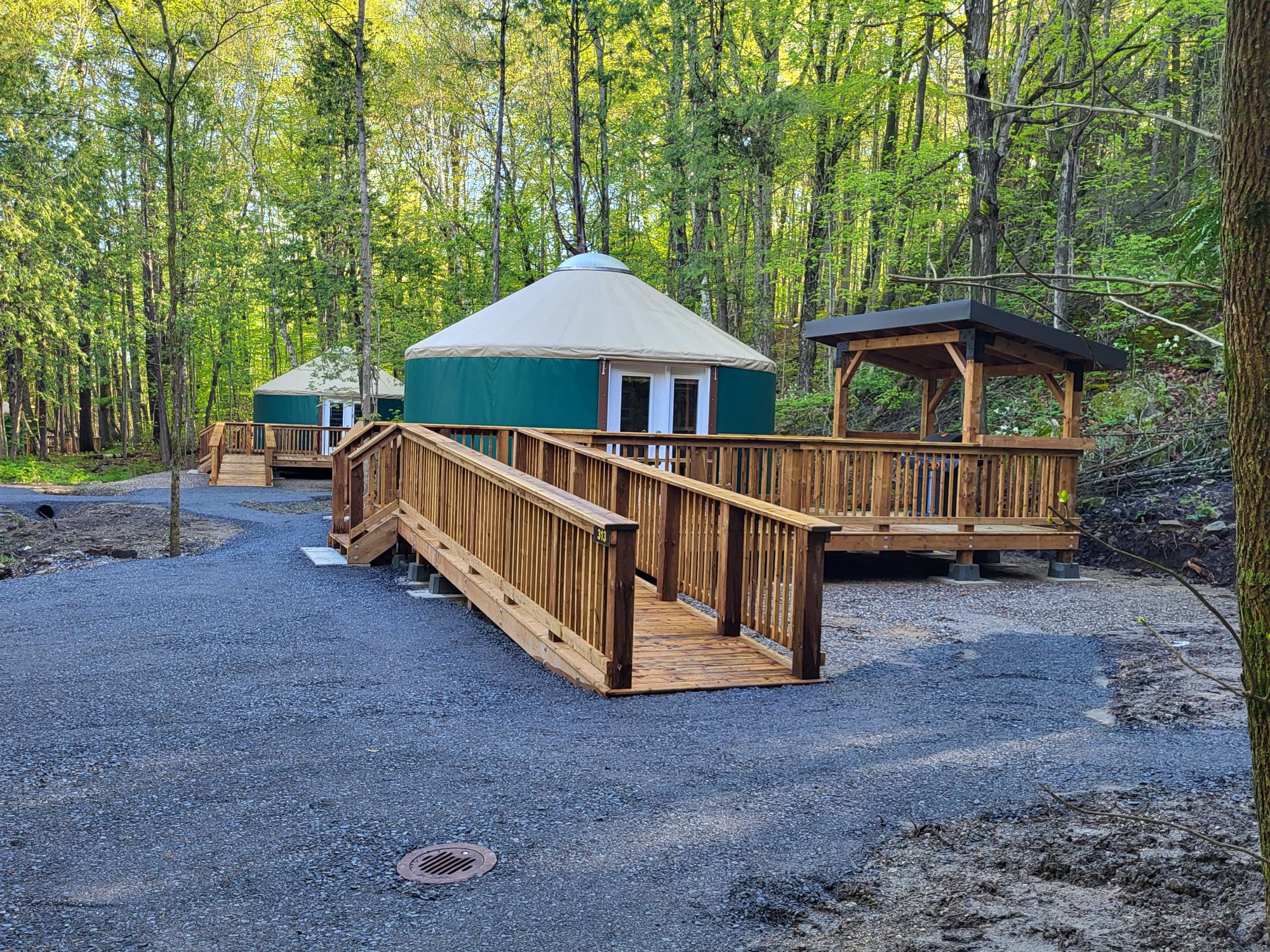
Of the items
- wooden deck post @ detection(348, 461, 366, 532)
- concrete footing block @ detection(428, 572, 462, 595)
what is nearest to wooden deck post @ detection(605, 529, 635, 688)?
concrete footing block @ detection(428, 572, 462, 595)

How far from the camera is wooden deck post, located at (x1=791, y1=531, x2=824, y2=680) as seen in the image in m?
4.49

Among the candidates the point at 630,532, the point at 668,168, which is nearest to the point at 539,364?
the point at 668,168

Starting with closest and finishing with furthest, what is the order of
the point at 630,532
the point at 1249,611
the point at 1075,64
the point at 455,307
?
the point at 1249,611
the point at 630,532
the point at 1075,64
the point at 455,307

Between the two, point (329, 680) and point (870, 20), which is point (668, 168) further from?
point (329, 680)

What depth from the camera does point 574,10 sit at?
16797mm

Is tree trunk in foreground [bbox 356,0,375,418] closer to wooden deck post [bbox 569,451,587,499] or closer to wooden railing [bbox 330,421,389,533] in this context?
wooden railing [bbox 330,421,389,533]

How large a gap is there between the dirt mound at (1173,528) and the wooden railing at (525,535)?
5.68m

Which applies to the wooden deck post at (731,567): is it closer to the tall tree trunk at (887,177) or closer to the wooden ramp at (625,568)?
the wooden ramp at (625,568)

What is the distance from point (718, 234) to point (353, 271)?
692cm

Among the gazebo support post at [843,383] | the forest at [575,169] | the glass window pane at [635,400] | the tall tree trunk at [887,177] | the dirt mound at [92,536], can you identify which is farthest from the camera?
the tall tree trunk at [887,177]

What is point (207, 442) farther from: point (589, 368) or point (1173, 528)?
point (1173, 528)

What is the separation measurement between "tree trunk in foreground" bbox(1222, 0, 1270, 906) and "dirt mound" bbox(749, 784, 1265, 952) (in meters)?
0.74

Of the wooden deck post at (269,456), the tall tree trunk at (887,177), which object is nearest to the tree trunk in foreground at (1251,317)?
the tall tree trunk at (887,177)

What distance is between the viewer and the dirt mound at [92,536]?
9.38m
